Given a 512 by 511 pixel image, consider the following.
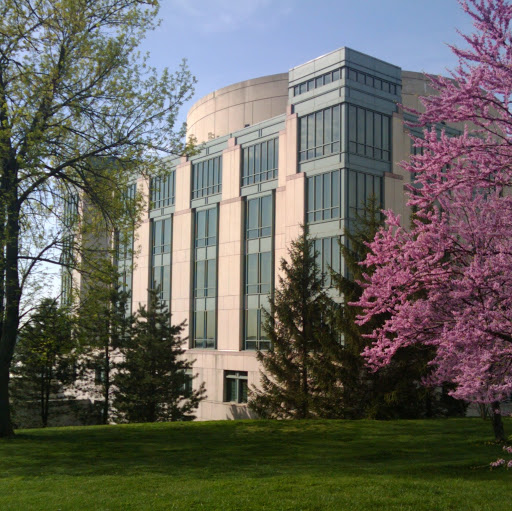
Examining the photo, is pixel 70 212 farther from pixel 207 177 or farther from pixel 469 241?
pixel 207 177

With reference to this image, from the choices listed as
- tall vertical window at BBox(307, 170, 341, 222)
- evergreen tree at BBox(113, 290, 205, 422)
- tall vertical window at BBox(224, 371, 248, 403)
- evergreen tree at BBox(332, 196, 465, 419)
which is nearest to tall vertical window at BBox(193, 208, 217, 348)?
tall vertical window at BBox(224, 371, 248, 403)

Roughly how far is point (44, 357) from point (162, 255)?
30737 mm

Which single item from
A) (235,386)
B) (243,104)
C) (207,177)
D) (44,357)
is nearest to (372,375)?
(44,357)

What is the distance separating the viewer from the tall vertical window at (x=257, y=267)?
39031 millimetres

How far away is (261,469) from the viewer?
520 inches

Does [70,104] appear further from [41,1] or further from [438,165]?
[438,165]

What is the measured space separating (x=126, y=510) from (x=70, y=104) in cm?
1197

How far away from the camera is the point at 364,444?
55.6 feet

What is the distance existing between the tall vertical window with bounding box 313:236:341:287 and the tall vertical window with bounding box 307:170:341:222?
1263 mm

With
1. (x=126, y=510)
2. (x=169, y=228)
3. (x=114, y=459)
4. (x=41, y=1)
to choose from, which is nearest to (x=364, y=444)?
(x=114, y=459)

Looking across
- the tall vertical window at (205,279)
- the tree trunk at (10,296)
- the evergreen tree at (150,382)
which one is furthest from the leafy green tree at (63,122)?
the tall vertical window at (205,279)

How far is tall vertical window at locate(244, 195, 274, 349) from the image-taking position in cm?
3903

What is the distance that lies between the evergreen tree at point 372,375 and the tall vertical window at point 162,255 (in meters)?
24.1

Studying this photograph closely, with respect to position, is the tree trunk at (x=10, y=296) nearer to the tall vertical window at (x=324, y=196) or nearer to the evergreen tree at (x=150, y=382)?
the evergreen tree at (x=150, y=382)
